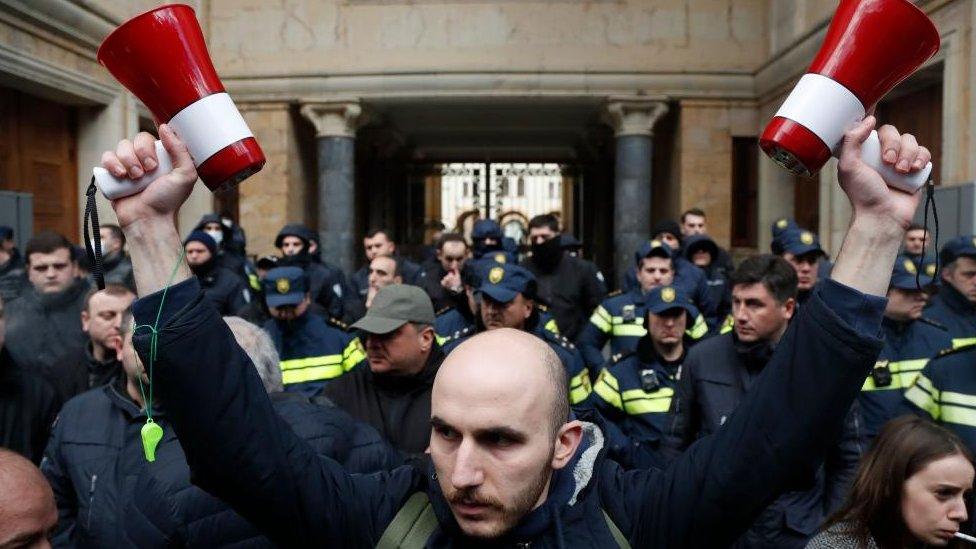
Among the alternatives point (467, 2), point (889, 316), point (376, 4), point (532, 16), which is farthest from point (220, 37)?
point (889, 316)

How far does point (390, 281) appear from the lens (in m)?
6.28

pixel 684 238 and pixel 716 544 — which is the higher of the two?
pixel 684 238

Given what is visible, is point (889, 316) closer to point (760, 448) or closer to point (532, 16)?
point (760, 448)

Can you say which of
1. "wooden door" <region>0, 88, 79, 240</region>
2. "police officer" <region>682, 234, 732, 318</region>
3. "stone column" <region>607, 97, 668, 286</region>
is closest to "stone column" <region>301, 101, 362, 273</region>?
"wooden door" <region>0, 88, 79, 240</region>

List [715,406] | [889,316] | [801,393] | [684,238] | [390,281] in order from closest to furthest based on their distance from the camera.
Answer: [801,393], [715,406], [889,316], [390,281], [684,238]

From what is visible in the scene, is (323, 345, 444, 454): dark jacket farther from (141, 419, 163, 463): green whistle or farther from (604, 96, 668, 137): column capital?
(604, 96, 668, 137): column capital

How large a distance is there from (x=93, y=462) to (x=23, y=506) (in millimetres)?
1084

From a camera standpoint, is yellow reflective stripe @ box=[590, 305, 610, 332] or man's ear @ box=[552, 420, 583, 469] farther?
yellow reflective stripe @ box=[590, 305, 610, 332]

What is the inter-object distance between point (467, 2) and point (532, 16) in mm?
989

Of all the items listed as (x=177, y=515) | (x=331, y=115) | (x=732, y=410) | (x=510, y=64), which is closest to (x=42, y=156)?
(x=331, y=115)

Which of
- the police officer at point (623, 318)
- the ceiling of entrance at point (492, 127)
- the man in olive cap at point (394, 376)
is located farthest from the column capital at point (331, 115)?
the man in olive cap at point (394, 376)

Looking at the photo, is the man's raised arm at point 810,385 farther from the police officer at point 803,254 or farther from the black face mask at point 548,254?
the black face mask at point 548,254

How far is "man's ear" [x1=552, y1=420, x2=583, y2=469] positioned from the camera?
5.27 feet

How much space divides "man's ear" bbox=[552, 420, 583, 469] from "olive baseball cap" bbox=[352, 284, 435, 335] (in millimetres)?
1979
